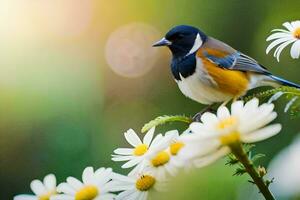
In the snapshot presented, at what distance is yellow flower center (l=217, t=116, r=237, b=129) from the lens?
0.76 ft

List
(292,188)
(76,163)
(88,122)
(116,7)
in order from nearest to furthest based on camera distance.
→ (292,188) → (76,163) → (88,122) → (116,7)

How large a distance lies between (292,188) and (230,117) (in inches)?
6.3

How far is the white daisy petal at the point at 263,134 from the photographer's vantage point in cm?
21

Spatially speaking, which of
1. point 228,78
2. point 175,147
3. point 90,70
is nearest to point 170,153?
point 175,147

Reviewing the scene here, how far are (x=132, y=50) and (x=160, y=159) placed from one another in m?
1.39

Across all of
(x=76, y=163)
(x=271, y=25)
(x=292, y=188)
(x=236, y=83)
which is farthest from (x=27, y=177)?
(x=292, y=188)

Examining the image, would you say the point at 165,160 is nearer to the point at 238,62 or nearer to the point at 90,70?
the point at 238,62

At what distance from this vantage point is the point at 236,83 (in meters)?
0.52

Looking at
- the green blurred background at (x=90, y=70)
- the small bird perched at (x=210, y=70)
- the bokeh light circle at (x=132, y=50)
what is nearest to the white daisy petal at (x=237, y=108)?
the small bird perched at (x=210, y=70)

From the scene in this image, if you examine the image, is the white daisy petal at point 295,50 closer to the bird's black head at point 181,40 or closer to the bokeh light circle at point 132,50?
the bird's black head at point 181,40

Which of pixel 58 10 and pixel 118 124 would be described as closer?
pixel 118 124

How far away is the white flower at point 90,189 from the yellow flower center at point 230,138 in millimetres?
61

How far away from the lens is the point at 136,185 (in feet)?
0.88

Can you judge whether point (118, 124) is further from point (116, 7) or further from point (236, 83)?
point (236, 83)
